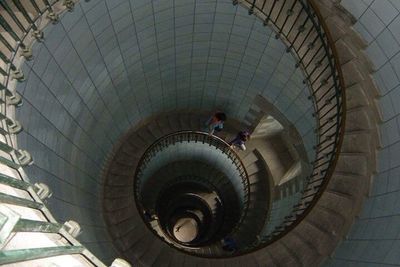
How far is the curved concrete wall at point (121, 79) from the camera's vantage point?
18.6 feet

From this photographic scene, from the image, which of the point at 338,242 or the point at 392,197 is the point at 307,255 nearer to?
the point at 338,242

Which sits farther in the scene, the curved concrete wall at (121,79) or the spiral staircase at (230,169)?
the curved concrete wall at (121,79)

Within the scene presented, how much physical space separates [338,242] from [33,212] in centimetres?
607

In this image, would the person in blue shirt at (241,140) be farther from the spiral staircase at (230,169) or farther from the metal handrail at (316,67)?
the metal handrail at (316,67)

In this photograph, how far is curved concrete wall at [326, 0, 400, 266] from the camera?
222 inches

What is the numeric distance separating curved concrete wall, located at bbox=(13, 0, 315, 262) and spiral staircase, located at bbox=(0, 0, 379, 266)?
331 mm

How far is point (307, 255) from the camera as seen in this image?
7.69 metres

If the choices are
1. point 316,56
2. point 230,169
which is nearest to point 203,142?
point 230,169

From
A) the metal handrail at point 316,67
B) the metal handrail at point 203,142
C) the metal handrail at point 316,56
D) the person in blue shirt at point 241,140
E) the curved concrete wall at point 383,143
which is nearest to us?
the curved concrete wall at point 383,143

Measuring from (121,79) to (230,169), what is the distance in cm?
679

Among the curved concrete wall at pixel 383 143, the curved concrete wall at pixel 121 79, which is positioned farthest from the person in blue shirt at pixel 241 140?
the curved concrete wall at pixel 383 143

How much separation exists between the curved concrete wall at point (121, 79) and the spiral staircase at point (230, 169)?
33 cm

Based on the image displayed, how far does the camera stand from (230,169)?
13828 mm

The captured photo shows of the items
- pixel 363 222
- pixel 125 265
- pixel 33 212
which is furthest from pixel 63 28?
pixel 363 222
